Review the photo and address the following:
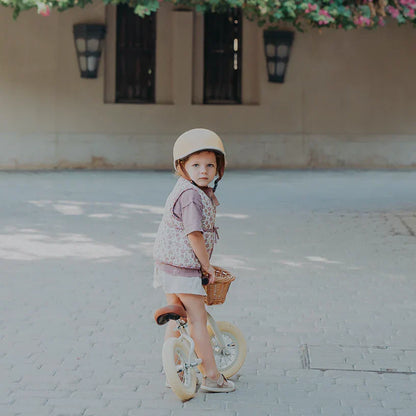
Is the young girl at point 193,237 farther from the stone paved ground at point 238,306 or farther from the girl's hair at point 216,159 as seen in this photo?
the stone paved ground at point 238,306

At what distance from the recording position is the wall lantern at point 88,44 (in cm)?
1733

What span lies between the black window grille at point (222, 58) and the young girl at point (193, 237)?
13947 mm

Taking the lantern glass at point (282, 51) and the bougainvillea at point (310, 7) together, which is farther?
the lantern glass at point (282, 51)

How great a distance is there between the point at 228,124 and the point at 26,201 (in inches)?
246

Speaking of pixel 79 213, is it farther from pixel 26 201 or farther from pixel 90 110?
pixel 90 110

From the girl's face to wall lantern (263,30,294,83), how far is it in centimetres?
1351

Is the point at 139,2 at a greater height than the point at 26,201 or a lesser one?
greater

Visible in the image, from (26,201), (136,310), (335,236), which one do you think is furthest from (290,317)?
(26,201)

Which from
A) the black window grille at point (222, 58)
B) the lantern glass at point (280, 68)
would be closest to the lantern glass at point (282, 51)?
the lantern glass at point (280, 68)

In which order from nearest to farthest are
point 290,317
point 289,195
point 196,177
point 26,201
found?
1. point 196,177
2. point 290,317
3. point 26,201
4. point 289,195

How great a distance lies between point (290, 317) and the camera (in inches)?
256

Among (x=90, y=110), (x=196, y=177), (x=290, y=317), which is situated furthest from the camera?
(x=90, y=110)

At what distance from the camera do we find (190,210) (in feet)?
15.1

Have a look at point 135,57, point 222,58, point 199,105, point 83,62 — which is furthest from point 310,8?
point 135,57
